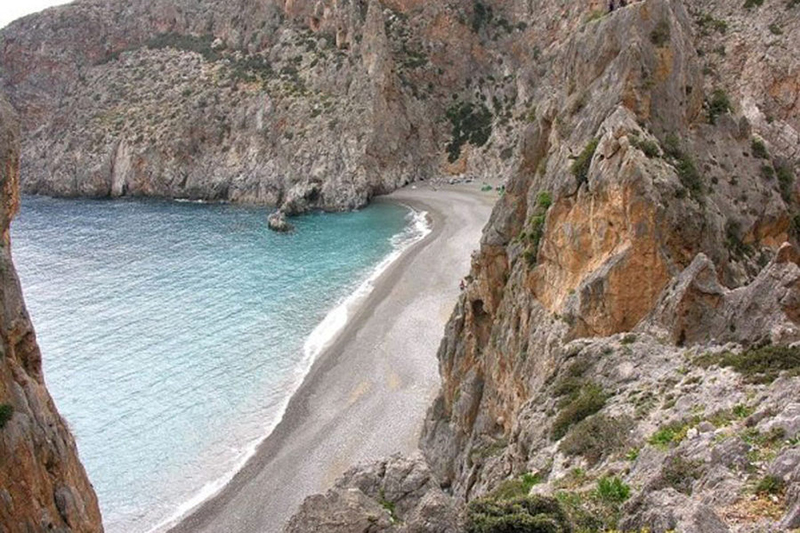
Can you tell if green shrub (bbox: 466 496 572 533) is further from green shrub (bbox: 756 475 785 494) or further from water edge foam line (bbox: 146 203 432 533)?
water edge foam line (bbox: 146 203 432 533)

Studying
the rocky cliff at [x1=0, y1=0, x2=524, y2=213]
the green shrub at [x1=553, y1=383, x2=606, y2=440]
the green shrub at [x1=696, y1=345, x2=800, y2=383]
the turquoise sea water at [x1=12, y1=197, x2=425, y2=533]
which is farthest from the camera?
the rocky cliff at [x1=0, y1=0, x2=524, y2=213]

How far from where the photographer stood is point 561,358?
1948 centimetres

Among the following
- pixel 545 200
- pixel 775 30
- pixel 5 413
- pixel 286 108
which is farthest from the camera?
pixel 286 108

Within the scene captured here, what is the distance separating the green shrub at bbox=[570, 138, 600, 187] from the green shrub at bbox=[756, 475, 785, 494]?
1318 cm

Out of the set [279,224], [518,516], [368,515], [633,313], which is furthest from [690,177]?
[279,224]

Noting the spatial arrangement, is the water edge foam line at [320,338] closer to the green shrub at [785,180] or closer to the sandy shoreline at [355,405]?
the sandy shoreline at [355,405]

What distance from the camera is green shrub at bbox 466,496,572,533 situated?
9836 millimetres

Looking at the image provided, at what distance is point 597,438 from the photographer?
1514cm

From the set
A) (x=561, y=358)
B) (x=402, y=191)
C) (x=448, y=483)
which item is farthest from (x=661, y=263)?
(x=402, y=191)

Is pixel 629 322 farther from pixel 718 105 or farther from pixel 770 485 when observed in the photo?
pixel 718 105

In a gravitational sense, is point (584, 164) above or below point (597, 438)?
above

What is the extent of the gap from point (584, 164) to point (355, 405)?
21.4m

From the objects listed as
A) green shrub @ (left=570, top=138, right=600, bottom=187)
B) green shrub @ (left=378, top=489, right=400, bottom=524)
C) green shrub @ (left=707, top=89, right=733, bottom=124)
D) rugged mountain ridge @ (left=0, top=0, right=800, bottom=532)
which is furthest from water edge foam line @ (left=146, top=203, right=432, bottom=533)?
green shrub @ (left=707, top=89, right=733, bottom=124)

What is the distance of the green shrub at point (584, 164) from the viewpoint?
21875 millimetres
